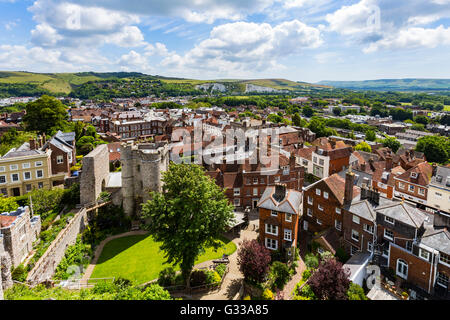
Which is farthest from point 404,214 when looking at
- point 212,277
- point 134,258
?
point 134,258

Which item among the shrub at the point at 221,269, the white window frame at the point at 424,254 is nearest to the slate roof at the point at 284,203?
the shrub at the point at 221,269

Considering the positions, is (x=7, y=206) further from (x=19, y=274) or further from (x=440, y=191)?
(x=440, y=191)

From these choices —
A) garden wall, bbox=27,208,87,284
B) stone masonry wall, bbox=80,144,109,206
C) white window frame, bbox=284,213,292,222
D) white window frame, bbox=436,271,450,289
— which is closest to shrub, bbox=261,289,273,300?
white window frame, bbox=284,213,292,222

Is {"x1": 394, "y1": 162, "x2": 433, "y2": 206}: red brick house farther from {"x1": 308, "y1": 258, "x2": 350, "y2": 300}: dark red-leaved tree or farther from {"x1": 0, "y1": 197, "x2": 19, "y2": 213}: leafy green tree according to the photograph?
{"x1": 0, "y1": 197, "x2": 19, "y2": 213}: leafy green tree

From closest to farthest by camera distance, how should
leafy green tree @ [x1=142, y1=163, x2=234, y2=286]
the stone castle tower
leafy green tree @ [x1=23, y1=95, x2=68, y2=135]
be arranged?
leafy green tree @ [x1=142, y1=163, x2=234, y2=286], the stone castle tower, leafy green tree @ [x1=23, y1=95, x2=68, y2=135]

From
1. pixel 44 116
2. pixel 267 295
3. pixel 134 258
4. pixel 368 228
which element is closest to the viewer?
pixel 267 295

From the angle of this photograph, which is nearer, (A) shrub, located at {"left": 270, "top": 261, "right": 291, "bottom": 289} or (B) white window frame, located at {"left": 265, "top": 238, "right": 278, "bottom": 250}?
(A) shrub, located at {"left": 270, "top": 261, "right": 291, "bottom": 289}

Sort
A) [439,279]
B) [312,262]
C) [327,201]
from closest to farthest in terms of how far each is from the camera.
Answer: [439,279] → [312,262] → [327,201]
